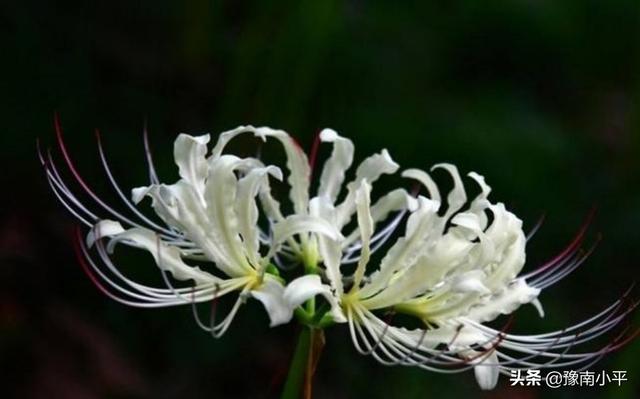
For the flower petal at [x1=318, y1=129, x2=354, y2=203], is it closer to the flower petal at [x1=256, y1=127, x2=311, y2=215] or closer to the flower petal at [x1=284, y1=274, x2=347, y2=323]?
the flower petal at [x1=256, y1=127, x2=311, y2=215]

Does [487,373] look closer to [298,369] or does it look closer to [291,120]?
[298,369]

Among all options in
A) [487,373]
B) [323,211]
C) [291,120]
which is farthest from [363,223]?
[291,120]

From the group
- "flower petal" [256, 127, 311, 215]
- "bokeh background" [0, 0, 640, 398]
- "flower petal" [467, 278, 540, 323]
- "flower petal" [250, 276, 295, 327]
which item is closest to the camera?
"flower petal" [250, 276, 295, 327]

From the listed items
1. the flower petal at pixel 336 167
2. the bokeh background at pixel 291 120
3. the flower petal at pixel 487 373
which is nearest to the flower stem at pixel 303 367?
the flower petal at pixel 487 373

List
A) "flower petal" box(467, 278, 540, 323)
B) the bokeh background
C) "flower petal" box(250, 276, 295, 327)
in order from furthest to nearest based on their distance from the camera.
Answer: the bokeh background
"flower petal" box(467, 278, 540, 323)
"flower petal" box(250, 276, 295, 327)

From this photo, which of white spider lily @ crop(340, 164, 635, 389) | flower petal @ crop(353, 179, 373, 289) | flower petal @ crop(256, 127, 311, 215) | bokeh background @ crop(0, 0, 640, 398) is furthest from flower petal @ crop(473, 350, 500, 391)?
bokeh background @ crop(0, 0, 640, 398)

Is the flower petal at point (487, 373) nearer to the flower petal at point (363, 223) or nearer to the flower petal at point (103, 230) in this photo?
the flower petal at point (363, 223)
